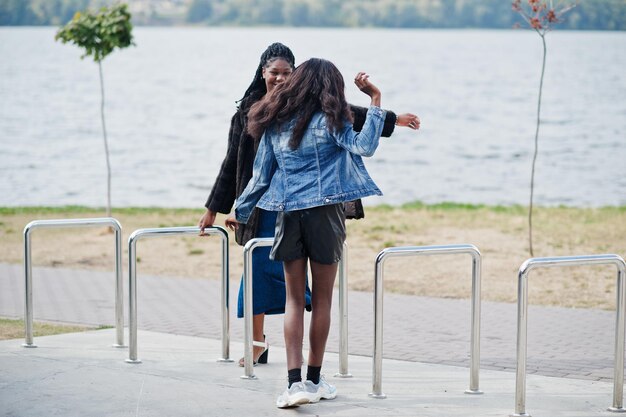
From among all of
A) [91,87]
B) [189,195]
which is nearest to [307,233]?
[189,195]

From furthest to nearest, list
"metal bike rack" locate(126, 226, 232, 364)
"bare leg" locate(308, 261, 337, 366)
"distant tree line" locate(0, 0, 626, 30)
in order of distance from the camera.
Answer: "distant tree line" locate(0, 0, 626, 30) < "metal bike rack" locate(126, 226, 232, 364) < "bare leg" locate(308, 261, 337, 366)

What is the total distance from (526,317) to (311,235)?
44.9 inches

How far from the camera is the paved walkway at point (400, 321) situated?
7223mm

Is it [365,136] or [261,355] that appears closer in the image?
[365,136]

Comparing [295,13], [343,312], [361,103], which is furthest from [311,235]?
[295,13]

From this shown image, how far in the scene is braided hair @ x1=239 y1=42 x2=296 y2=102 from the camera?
6.22m

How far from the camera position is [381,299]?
5.75m

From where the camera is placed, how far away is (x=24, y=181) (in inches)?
1126

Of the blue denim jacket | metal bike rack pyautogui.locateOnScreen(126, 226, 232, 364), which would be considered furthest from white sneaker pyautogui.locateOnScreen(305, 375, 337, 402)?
metal bike rack pyautogui.locateOnScreen(126, 226, 232, 364)

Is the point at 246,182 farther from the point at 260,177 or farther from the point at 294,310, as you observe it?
the point at 294,310

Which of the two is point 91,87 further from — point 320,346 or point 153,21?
point 320,346

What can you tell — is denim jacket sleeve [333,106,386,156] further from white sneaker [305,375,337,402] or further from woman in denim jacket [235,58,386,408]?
white sneaker [305,375,337,402]

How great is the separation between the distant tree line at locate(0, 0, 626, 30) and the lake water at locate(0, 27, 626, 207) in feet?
6.74

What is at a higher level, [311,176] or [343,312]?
[311,176]
